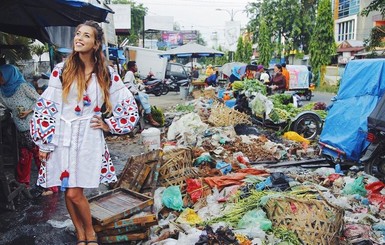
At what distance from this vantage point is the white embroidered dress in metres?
3.20

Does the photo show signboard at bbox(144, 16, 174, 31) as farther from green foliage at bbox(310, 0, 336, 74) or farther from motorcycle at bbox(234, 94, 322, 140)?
motorcycle at bbox(234, 94, 322, 140)

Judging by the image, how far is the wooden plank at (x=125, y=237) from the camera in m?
3.70

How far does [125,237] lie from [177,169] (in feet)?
5.25

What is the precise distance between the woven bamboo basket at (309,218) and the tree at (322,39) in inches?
1132

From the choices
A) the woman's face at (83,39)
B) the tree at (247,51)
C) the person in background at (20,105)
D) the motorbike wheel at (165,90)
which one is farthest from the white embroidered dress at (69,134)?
the tree at (247,51)

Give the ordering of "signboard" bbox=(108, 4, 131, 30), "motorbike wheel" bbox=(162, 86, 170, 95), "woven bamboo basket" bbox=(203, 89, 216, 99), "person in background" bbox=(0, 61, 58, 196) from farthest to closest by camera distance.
A: 1. "signboard" bbox=(108, 4, 131, 30)
2. "motorbike wheel" bbox=(162, 86, 170, 95)
3. "woven bamboo basket" bbox=(203, 89, 216, 99)
4. "person in background" bbox=(0, 61, 58, 196)

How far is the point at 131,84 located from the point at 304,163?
18.0 feet

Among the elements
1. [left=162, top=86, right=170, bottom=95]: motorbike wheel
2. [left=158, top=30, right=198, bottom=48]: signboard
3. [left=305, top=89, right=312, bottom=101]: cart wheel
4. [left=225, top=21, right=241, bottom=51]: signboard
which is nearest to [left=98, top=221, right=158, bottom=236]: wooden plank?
[left=305, top=89, right=312, bottom=101]: cart wheel

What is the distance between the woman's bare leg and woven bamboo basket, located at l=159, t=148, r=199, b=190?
165cm

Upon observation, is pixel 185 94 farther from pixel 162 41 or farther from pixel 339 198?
pixel 162 41

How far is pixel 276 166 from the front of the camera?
6.83m

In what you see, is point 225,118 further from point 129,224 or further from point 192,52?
point 192,52

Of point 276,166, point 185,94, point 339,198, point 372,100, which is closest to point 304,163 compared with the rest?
point 276,166

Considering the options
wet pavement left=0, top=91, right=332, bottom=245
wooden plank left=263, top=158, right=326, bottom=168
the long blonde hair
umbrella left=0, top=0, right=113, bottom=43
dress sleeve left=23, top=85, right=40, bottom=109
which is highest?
umbrella left=0, top=0, right=113, bottom=43
